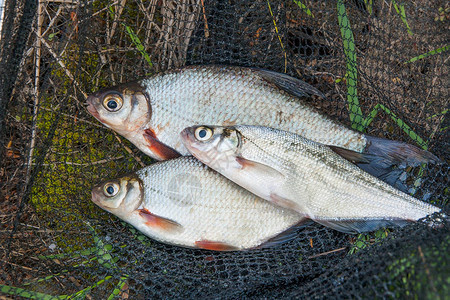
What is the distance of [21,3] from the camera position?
296 cm

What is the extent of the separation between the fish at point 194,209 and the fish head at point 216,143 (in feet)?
0.84

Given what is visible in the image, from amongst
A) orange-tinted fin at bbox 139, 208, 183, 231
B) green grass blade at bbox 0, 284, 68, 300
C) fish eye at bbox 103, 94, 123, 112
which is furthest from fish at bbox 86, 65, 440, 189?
green grass blade at bbox 0, 284, 68, 300

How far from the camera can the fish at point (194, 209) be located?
287 centimetres

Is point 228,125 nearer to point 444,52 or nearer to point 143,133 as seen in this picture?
point 143,133

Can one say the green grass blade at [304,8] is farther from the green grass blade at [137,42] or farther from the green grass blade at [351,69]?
the green grass blade at [137,42]

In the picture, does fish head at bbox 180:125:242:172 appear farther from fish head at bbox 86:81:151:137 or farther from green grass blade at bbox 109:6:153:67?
green grass blade at bbox 109:6:153:67

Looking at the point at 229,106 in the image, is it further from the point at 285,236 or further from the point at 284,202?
the point at 285,236

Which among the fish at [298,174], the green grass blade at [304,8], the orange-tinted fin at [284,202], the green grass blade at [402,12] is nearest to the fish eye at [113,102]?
the fish at [298,174]

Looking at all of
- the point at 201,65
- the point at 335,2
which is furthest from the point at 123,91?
the point at 335,2

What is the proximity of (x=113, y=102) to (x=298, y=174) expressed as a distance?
1417mm

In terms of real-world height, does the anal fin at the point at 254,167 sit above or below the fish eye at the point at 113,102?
below

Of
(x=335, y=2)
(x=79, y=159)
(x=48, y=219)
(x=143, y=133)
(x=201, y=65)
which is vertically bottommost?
(x=48, y=219)

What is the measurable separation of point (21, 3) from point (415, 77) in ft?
10.4

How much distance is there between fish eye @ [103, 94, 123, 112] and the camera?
294 centimetres
